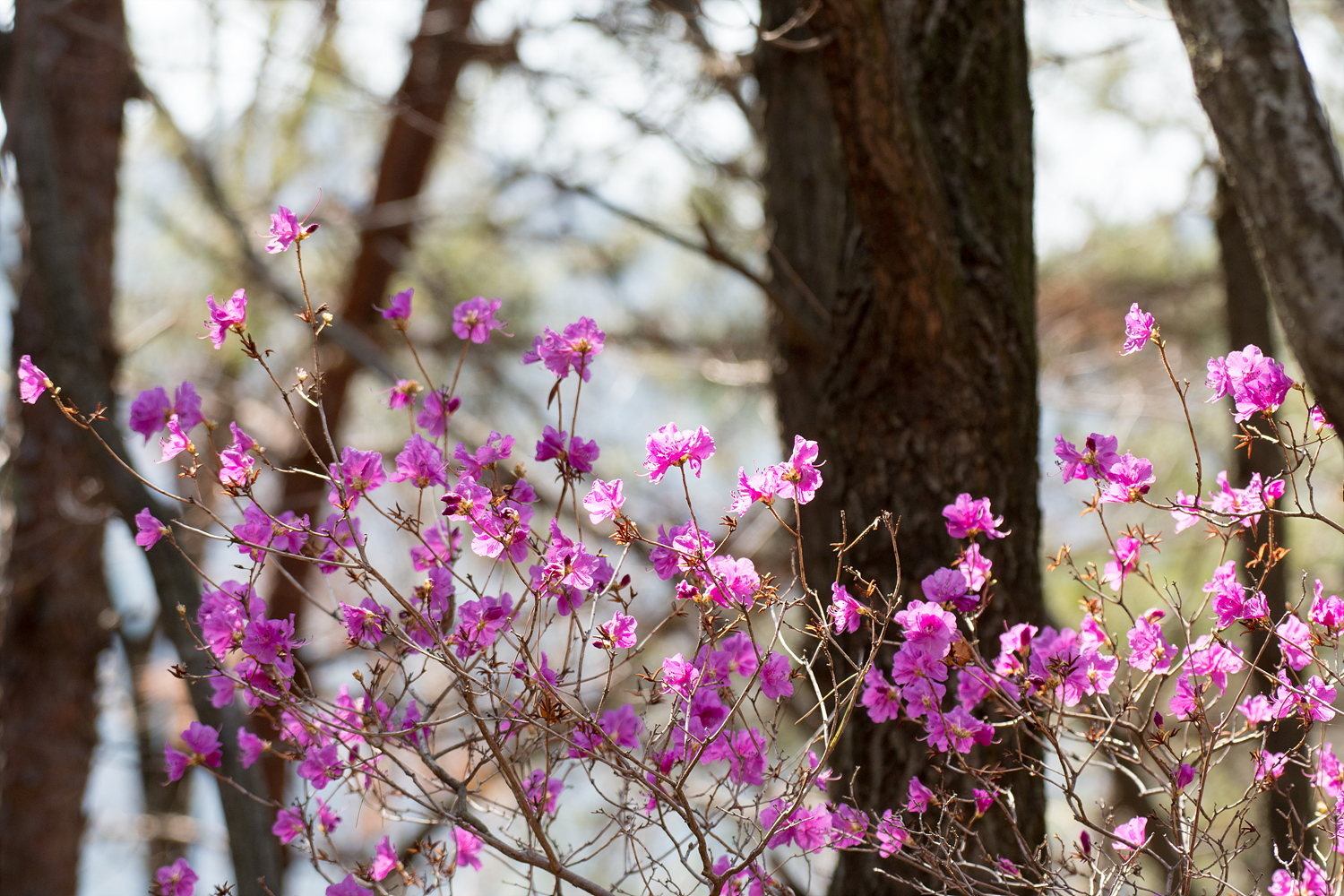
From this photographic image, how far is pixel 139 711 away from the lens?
652cm

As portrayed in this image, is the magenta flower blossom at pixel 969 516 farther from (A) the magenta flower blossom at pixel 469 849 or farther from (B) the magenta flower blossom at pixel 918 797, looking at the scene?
(A) the magenta flower blossom at pixel 469 849

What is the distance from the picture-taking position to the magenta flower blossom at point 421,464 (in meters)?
1.30

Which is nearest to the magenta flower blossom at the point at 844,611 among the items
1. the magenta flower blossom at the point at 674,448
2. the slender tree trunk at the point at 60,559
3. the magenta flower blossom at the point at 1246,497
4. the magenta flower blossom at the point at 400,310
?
the magenta flower blossom at the point at 674,448

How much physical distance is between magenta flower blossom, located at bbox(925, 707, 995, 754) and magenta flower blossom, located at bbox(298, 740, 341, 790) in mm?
782

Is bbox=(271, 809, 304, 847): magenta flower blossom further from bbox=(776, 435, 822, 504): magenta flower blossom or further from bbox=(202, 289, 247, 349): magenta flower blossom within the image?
bbox=(776, 435, 822, 504): magenta flower blossom

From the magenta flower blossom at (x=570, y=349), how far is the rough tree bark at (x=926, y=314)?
656 mm

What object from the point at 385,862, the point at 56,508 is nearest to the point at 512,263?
the point at 56,508

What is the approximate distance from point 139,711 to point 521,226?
13.4 feet

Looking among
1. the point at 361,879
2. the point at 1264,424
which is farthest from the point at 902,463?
the point at 1264,424

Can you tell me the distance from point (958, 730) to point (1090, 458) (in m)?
0.40

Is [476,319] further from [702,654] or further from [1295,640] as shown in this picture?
[1295,640]

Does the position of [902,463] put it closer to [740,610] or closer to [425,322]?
[740,610]

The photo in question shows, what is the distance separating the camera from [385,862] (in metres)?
1.38

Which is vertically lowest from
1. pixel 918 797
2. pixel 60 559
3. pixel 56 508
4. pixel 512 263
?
pixel 918 797
